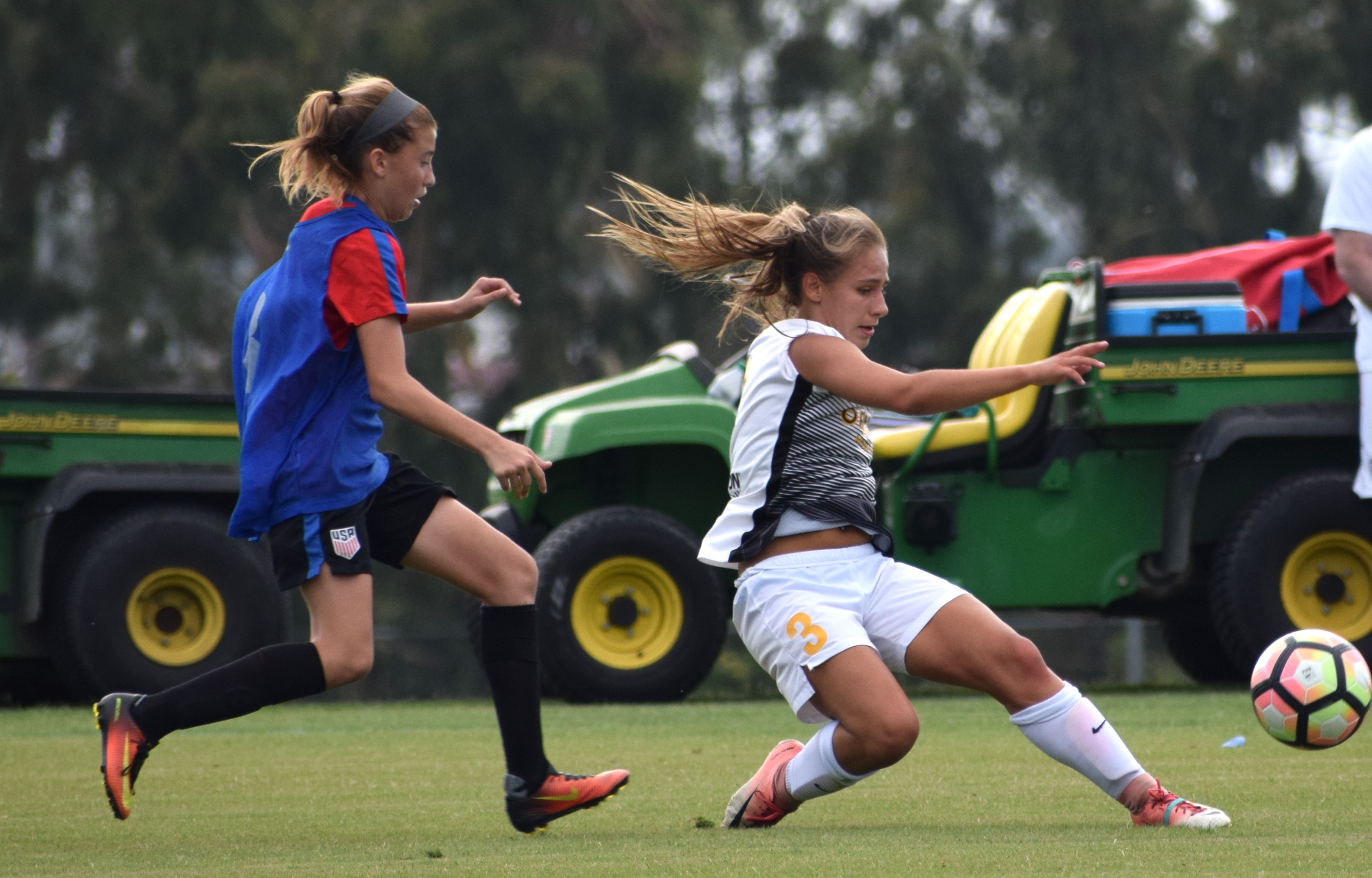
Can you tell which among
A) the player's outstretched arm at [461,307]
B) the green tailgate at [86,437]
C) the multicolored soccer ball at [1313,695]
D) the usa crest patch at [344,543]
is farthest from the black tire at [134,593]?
the multicolored soccer ball at [1313,695]

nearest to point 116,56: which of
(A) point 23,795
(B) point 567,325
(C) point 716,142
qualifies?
(B) point 567,325

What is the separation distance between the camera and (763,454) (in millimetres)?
4410

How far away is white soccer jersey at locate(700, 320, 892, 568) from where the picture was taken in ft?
14.3

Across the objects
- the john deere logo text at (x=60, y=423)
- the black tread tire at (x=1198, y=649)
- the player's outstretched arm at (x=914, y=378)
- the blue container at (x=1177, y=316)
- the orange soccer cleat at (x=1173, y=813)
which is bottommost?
the black tread tire at (x=1198, y=649)

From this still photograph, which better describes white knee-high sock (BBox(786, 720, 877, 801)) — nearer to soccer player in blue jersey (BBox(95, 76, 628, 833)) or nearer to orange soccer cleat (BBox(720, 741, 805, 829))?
orange soccer cleat (BBox(720, 741, 805, 829))

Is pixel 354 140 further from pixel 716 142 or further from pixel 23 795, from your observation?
pixel 716 142

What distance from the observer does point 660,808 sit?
484 cm

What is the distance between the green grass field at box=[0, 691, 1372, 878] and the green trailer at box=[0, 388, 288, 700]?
93cm

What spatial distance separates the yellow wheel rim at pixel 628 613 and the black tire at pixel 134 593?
139 cm

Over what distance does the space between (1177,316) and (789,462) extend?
4.70m

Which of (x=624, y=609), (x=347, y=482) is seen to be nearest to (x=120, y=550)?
(x=624, y=609)

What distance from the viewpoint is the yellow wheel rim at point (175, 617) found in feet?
28.1

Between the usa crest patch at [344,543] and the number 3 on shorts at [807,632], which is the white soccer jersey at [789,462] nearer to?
the number 3 on shorts at [807,632]

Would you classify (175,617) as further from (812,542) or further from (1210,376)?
(812,542)
